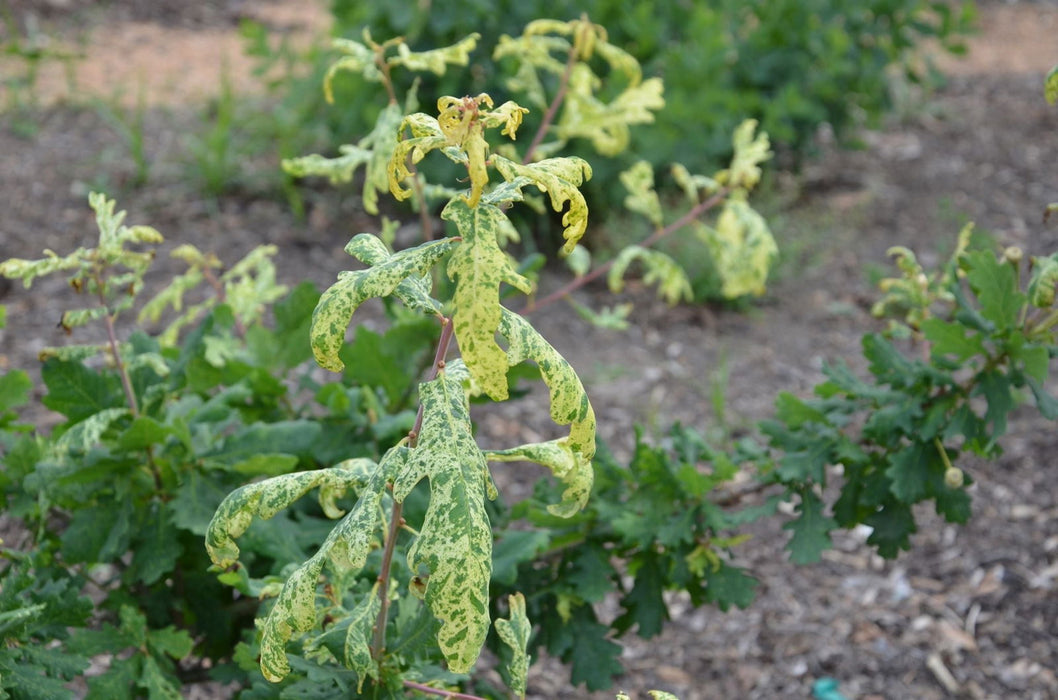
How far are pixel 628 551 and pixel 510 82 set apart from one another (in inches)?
41.7

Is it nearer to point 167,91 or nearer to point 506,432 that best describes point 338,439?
point 506,432

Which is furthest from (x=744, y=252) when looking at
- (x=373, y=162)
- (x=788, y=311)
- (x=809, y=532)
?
(x=788, y=311)

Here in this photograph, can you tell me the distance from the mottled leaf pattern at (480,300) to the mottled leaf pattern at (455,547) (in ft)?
0.34

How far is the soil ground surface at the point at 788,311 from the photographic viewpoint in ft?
9.55

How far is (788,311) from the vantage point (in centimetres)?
441

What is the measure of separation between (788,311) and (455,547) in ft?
11.5

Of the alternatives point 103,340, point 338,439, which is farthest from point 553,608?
point 103,340

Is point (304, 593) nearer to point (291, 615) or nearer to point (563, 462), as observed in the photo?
point (291, 615)

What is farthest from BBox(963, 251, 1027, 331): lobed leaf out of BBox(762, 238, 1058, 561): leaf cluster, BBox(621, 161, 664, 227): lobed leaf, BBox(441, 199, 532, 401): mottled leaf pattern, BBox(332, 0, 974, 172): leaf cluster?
BBox(332, 0, 974, 172): leaf cluster

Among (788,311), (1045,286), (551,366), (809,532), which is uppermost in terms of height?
(551,366)

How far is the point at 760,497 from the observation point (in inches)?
140

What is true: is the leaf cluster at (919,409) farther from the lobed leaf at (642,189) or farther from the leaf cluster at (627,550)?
the lobed leaf at (642,189)

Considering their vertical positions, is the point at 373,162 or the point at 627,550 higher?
the point at 373,162

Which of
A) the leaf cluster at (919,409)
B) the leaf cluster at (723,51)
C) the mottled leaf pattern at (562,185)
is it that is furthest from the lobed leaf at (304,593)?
the leaf cluster at (723,51)
